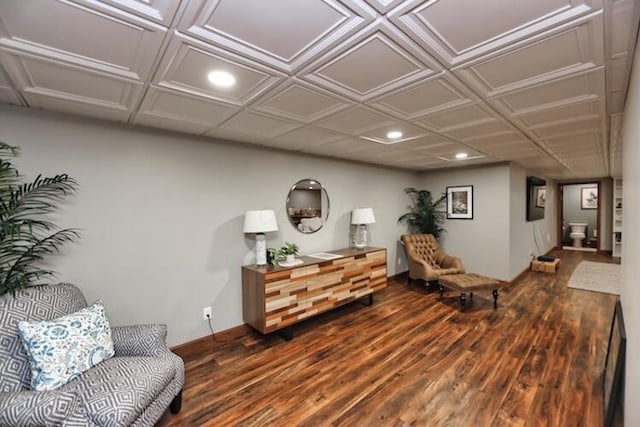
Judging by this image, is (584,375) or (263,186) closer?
(584,375)

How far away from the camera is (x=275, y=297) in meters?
3.04

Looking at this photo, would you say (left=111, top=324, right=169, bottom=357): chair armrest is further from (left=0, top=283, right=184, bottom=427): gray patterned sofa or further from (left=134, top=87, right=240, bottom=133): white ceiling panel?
(left=134, top=87, right=240, bottom=133): white ceiling panel

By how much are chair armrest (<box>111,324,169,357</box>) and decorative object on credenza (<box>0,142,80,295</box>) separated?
0.70 meters

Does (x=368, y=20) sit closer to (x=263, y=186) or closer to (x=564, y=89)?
(x=564, y=89)

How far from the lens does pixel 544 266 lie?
6.02 m

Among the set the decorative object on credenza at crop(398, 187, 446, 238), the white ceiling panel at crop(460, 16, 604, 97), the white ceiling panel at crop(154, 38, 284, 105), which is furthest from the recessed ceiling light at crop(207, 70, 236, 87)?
the decorative object on credenza at crop(398, 187, 446, 238)

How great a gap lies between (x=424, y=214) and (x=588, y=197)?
8029 mm

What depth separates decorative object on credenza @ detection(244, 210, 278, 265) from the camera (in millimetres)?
3109

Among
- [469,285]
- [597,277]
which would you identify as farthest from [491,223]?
[597,277]

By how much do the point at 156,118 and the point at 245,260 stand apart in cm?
174

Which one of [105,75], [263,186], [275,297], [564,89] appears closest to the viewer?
[105,75]

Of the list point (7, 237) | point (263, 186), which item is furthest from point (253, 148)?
point (7, 237)

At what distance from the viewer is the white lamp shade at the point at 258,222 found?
3105 millimetres

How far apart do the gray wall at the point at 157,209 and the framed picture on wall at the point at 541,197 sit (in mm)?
5700
